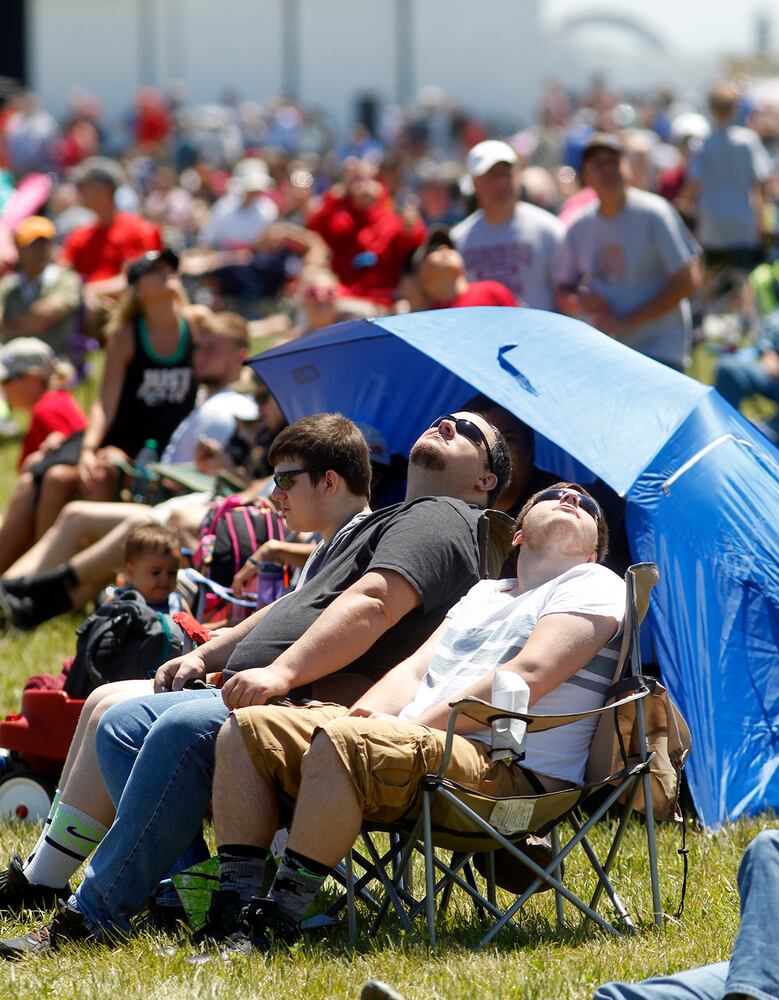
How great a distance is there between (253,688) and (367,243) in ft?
28.7

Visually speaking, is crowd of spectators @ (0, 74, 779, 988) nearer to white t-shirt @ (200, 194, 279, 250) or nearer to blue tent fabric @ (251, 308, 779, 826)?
white t-shirt @ (200, 194, 279, 250)

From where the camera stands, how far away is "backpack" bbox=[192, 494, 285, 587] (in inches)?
230

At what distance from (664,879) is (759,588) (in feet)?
3.26

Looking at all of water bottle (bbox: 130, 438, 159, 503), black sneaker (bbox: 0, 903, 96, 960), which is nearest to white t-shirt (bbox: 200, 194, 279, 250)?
water bottle (bbox: 130, 438, 159, 503)

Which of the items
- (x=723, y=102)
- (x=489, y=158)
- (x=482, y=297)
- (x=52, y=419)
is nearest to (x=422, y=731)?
(x=482, y=297)

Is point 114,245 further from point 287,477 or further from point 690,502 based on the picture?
point 287,477

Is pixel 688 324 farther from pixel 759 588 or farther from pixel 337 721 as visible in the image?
pixel 337 721

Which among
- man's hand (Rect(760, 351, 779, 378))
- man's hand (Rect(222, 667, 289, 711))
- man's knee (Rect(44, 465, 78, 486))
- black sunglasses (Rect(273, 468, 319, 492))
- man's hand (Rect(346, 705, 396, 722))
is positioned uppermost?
black sunglasses (Rect(273, 468, 319, 492))

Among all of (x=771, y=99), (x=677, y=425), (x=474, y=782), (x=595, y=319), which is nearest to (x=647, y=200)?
(x=595, y=319)

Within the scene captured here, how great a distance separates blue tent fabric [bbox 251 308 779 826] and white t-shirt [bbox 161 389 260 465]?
217cm

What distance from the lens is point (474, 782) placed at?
3.69 m

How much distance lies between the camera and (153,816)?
12.4ft

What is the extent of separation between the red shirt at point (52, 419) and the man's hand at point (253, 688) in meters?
4.66

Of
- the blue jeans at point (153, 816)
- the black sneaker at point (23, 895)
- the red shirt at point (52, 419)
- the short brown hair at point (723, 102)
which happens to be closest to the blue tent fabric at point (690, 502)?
the blue jeans at point (153, 816)
